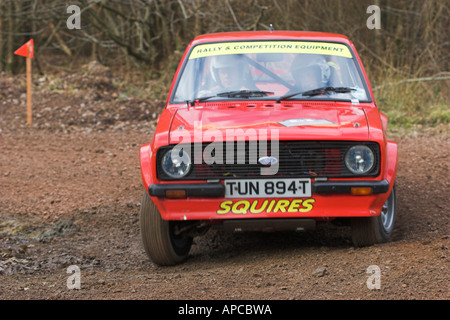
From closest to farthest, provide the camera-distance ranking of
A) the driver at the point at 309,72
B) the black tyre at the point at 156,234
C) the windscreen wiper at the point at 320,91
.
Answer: the black tyre at the point at 156,234 → the windscreen wiper at the point at 320,91 → the driver at the point at 309,72

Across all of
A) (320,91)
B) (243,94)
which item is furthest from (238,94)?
(320,91)

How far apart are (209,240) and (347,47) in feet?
7.21

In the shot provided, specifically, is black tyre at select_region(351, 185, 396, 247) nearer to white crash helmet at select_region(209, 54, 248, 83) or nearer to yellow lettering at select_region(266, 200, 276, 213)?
yellow lettering at select_region(266, 200, 276, 213)

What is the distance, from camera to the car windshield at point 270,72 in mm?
5414

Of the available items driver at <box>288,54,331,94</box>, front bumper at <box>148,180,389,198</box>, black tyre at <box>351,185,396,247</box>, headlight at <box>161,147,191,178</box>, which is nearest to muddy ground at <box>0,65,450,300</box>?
black tyre at <box>351,185,396,247</box>

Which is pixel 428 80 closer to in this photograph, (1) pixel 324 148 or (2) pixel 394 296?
(1) pixel 324 148

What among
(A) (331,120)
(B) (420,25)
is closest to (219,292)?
(A) (331,120)

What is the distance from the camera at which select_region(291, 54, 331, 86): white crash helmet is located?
18.2 feet

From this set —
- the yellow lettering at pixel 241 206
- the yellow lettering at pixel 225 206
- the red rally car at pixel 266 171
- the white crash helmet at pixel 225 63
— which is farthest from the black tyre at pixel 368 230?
the white crash helmet at pixel 225 63

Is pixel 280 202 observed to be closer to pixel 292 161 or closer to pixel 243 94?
pixel 292 161

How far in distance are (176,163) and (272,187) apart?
69 cm

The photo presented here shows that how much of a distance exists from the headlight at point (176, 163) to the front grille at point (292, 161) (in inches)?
1.7

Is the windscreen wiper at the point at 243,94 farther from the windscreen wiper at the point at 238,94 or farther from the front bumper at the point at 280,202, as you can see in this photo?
the front bumper at the point at 280,202
